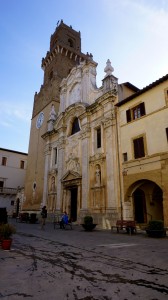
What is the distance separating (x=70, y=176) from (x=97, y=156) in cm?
460

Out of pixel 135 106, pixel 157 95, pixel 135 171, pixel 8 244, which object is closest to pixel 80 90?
pixel 135 106

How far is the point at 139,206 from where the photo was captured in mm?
17141

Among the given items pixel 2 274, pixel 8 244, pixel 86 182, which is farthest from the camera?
pixel 86 182

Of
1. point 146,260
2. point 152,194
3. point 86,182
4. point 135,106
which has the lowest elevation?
point 146,260

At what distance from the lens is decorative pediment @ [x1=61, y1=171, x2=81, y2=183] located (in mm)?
20848

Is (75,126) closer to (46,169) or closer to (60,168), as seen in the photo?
(60,168)

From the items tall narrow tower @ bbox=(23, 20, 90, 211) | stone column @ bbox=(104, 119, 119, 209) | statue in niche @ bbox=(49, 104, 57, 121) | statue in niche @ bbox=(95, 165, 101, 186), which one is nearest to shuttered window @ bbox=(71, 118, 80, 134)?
statue in niche @ bbox=(49, 104, 57, 121)

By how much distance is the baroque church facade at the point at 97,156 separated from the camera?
15.5 metres

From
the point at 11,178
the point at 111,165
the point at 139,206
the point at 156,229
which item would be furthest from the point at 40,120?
the point at 156,229

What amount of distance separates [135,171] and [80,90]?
14.3 meters

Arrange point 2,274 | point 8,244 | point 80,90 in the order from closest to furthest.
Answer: point 2,274 → point 8,244 → point 80,90

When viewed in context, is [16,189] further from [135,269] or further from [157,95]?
[135,269]

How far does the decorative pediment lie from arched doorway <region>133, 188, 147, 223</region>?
616 centimetres

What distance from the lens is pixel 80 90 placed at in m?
25.2
